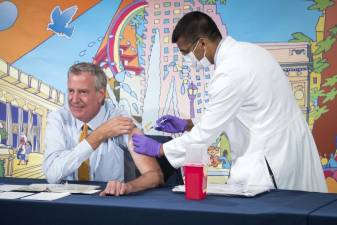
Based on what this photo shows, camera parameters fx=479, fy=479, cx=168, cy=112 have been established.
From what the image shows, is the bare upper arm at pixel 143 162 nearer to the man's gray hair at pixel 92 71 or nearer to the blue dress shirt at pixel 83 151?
the blue dress shirt at pixel 83 151

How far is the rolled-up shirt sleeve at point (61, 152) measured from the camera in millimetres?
2445

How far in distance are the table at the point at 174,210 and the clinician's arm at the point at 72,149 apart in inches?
28.0

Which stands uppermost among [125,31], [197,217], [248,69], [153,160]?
[125,31]

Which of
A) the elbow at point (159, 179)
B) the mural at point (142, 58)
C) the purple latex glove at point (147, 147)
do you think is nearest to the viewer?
the elbow at point (159, 179)

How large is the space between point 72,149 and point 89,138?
181 mm

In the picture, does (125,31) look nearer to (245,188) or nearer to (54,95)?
(54,95)

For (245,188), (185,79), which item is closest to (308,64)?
(185,79)

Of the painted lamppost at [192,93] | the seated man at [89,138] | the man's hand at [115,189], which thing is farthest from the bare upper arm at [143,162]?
the painted lamppost at [192,93]

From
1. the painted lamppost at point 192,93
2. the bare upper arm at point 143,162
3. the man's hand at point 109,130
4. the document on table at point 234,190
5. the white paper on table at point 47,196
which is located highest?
the painted lamppost at point 192,93

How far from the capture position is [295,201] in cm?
162

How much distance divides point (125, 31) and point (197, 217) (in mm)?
2112

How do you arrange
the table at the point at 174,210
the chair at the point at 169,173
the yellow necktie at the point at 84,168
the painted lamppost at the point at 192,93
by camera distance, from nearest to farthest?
the table at the point at 174,210, the chair at the point at 169,173, the yellow necktie at the point at 84,168, the painted lamppost at the point at 192,93

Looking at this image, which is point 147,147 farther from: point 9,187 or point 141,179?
point 9,187

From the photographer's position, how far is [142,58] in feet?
10.8
